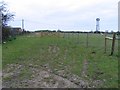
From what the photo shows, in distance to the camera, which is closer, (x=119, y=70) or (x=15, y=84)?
(x=15, y=84)

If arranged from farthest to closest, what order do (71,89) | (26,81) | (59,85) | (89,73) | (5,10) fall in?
(5,10) < (89,73) < (26,81) < (59,85) < (71,89)

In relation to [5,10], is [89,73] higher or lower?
lower

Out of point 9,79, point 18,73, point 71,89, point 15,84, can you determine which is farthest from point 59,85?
point 18,73

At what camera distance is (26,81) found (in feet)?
36.9

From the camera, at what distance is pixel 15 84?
10.8m

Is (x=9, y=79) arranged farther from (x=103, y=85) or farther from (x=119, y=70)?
(x=119, y=70)

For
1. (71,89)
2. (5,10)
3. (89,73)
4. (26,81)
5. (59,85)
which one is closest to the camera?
(71,89)

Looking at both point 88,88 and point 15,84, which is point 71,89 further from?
point 15,84

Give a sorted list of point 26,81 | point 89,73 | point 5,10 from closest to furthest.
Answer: point 26,81 < point 89,73 < point 5,10

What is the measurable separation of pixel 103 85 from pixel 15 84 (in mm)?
2737

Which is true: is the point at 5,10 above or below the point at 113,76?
above

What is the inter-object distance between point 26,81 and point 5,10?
40543 mm

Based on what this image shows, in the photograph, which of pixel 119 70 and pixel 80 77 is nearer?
pixel 80 77

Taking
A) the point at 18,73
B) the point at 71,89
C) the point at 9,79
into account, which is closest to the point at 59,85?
the point at 71,89
